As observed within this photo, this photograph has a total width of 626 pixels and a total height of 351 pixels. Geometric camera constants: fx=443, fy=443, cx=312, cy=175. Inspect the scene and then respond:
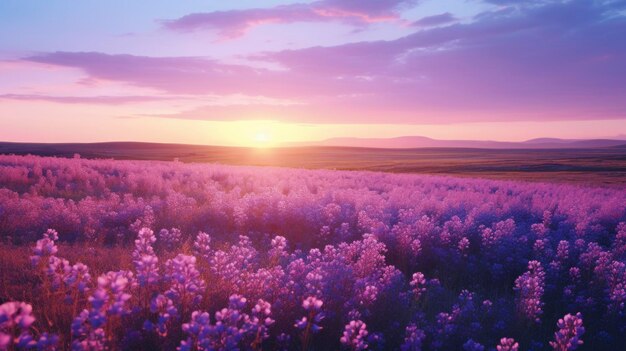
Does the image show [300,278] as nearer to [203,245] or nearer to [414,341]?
[203,245]

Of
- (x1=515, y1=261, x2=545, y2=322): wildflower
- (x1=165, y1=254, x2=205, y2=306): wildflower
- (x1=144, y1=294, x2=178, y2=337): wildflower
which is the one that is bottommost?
(x1=515, y1=261, x2=545, y2=322): wildflower

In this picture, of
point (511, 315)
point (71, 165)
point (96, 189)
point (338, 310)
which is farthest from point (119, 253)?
point (71, 165)

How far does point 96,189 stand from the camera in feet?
43.6

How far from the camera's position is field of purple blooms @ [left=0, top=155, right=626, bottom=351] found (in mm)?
3184

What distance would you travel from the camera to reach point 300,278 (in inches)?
187

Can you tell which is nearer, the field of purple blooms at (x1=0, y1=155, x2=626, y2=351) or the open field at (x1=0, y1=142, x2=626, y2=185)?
the field of purple blooms at (x1=0, y1=155, x2=626, y2=351)

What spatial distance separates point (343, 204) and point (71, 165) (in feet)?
38.9

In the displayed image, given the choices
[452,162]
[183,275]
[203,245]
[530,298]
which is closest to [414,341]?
[183,275]

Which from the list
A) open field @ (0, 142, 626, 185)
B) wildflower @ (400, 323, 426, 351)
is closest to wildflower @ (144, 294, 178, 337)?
wildflower @ (400, 323, 426, 351)

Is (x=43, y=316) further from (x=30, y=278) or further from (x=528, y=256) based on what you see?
(x=528, y=256)

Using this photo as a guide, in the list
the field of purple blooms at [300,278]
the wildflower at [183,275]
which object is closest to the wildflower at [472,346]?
the field of purple blooms at [300,278]

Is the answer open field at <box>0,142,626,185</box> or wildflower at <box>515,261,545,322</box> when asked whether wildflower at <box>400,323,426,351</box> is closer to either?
wildflower at <box>515,261,545,322</box>

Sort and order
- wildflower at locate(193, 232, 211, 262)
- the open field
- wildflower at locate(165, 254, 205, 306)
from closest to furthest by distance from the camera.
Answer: wildflower at locate(165, 254, 205, 306)
wildflower at locate(193, 232, 211, 262)
the open field

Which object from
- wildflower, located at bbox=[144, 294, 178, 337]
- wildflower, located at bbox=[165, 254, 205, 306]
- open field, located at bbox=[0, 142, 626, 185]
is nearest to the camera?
wildflower, located at bbox=[144, 294, 178, 337]
